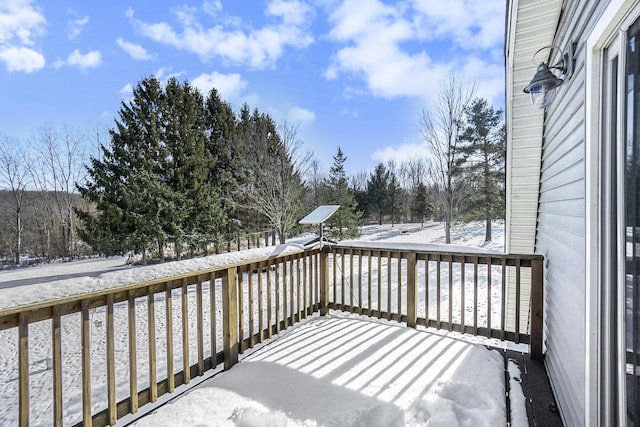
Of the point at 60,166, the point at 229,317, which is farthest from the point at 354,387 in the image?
the point at 60,166

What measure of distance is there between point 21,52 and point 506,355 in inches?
732

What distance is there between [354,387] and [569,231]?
1780mm

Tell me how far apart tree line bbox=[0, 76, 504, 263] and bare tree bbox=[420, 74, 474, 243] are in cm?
6

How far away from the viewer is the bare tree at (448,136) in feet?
42.8

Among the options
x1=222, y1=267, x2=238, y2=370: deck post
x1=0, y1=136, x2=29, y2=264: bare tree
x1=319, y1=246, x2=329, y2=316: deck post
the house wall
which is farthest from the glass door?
x1=0, y1=136, x2=29, y2=264: bare tree

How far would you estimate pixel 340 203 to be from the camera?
16672 millimetres

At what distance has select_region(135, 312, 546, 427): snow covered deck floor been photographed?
186cm

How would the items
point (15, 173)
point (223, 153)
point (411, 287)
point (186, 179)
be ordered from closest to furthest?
point (411, 287) → point (186, 179) → point (223, 153) → point (15, 173)

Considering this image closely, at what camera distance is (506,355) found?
2750 millimetres

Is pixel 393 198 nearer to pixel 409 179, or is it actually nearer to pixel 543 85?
pixel 409 179

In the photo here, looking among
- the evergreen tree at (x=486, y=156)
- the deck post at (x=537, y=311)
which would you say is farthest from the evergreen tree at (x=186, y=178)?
the evergreen tree at (x=486, y=156)

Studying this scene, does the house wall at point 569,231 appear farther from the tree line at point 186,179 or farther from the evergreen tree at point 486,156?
the evergreen tree at point 486,156

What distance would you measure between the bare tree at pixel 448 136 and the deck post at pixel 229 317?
13.1 metres

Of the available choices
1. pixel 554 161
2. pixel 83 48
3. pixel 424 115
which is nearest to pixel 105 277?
Answer: pixel 554 161
